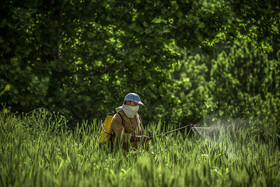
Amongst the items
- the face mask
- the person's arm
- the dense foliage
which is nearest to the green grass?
the person's arm

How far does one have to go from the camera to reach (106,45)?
9.48m

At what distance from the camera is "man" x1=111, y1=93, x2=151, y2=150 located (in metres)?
4.88

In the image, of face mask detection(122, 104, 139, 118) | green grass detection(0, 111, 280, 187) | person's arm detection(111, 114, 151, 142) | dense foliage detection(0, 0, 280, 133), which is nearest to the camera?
green grass detection(0, 111, 280, 187)

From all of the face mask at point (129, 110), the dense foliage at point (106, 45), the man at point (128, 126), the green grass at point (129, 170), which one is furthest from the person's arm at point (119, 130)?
the dense foliage at point (106, 45)

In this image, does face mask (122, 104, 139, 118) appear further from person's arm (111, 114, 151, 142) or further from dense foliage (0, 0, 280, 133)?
dense foliage (0, 0, 280, 133)

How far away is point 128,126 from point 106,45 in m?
4.84

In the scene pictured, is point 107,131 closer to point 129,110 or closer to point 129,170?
point 129,110

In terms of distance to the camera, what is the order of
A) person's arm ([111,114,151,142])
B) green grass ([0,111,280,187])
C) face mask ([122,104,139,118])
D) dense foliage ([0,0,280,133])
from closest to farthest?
green grass ([0,111,280,187])
person's arm ([111,114,151,142])
face mask ([122,104,139,118])
dense foliage ([0,0,280,133])

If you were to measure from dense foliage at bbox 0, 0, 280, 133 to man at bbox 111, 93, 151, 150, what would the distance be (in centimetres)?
418

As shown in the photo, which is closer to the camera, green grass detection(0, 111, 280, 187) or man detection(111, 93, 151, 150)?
green grass detection(0, 111, 280, 187)

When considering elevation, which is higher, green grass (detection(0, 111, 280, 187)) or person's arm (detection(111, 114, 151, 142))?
person's arm (detection(111, 114, 151, 142))

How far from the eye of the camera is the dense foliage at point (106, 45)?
8.85 meters

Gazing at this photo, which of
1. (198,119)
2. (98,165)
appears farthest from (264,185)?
(198,119)

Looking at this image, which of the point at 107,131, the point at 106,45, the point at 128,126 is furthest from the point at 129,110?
the point at 106,45
